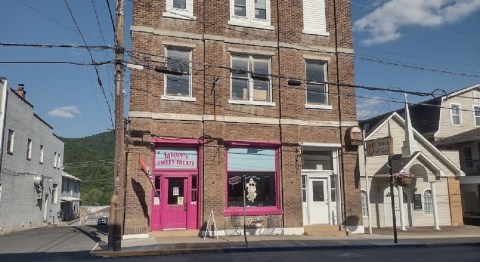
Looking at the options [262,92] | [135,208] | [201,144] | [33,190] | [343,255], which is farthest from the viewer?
[33,190]

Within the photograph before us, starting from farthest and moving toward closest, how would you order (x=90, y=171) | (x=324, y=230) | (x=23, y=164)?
1. (x=90, y=171)
2. (x=23, y=164)
3. (x=324, y=230)

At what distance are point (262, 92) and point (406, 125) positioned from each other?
1059cm

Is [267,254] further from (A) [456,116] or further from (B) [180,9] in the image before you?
(A) [456,116]

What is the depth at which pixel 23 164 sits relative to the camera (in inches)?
1103

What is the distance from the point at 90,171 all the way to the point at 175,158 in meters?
60.1

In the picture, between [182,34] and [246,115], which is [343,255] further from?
[182,34]

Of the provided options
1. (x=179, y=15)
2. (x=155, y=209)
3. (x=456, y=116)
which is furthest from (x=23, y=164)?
(x=456, y=116)

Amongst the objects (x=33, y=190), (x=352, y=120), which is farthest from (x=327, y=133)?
(x=33, y=190)

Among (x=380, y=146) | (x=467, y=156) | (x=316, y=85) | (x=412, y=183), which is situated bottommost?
(x=412, y=183)

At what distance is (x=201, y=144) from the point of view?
17.1 meters

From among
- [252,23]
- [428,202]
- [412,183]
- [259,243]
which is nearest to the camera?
[259,243]

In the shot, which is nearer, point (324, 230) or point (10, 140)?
point (324, 230)

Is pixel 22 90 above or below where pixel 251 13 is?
below

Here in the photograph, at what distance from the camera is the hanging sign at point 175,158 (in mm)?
16875
